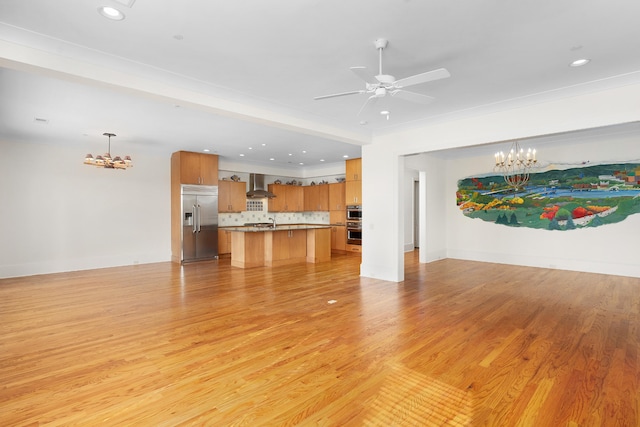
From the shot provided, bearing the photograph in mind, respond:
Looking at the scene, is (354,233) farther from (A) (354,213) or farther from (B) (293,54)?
(B) (293,54)

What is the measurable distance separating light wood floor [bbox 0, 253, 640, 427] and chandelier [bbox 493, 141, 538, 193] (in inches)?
116

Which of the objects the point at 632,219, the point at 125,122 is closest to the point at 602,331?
the point at 632,219

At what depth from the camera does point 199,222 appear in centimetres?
852

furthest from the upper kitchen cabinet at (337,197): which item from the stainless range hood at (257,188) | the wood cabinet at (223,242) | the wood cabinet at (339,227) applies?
the wood cabinet at (223,242)

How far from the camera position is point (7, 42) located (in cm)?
277

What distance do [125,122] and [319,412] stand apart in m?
5.67

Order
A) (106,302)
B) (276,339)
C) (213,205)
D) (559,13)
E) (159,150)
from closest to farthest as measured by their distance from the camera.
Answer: (559,13) → (276,339) → (106,302) → (159,150) → (213,205)

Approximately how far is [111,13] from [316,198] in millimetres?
9044

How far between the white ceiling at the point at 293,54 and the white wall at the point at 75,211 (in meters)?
2.28

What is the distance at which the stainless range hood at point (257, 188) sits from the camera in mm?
10102

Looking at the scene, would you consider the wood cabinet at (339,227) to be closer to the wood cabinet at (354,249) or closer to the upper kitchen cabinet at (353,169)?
the wood cabinet at (354,249)

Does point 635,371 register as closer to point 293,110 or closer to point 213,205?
point 293,110

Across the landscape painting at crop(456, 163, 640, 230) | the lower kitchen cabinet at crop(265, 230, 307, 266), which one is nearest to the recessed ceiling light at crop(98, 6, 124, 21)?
the lower kitchen cabinet at crop(265, 230, 307, 266)

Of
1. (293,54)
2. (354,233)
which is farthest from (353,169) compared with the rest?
(293,54)
